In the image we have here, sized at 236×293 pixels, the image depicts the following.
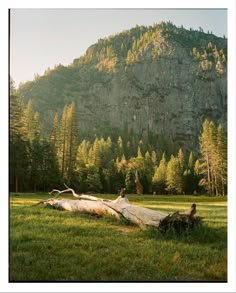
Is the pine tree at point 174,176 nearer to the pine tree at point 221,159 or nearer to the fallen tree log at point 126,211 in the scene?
the fallen tree log at point 126,211

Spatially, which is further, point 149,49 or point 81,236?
point 149,49

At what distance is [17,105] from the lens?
6383 mm

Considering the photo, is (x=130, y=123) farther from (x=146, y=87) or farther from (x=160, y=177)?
(x=160, y=177)

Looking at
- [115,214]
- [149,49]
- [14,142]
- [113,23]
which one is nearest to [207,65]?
[149,49]

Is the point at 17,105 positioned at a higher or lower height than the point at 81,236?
higher

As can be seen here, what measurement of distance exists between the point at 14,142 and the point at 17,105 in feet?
1.81

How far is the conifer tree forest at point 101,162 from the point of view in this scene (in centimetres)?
641

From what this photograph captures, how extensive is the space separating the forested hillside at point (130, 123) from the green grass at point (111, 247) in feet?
1.20

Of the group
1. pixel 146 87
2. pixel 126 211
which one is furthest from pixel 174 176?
pixel 146 87

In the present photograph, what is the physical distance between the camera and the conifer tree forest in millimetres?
6410

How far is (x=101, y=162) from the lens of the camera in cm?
654

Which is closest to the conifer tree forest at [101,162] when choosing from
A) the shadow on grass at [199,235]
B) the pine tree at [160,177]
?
the pine tree at [160,177]

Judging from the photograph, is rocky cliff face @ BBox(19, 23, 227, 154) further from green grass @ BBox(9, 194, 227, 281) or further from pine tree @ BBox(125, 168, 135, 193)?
green grass @ BBox(9, 194, 227, 281)

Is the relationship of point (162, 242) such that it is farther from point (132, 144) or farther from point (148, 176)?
point (132, 144)
